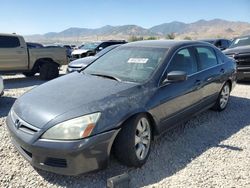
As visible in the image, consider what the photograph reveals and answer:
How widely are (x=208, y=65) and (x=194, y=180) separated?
8.68ft

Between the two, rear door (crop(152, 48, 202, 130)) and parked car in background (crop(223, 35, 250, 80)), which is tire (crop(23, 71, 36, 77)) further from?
rear door (crop(152, 48, 202, 130))

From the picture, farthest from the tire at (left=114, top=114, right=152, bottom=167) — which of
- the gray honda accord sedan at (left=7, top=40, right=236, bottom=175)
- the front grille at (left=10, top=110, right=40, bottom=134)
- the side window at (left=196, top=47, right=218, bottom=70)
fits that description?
the side window at (left=196, top=47, right=218, bottom=70)

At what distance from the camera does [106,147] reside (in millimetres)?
3201

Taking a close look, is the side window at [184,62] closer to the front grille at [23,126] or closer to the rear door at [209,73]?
the rear door at [209,73]

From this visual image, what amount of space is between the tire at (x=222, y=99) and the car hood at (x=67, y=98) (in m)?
2.80

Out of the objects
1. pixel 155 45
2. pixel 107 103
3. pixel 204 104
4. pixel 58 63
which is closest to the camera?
pixel 107 103

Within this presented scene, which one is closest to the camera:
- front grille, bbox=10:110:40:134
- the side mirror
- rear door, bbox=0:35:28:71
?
front grille, bbox=10:110:40:134

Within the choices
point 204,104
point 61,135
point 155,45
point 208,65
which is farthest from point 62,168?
point 208,65

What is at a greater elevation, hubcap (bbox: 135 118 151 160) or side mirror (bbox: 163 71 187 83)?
side mirror (bbox: 163 71 187 83)

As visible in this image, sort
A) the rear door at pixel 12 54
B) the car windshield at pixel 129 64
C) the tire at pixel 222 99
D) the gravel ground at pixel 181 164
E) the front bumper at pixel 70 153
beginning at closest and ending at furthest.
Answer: the front bumper at pixel 70 153
the gravel ground at pixel 181 164
the car windshield at pixel 129 64
the tire at pixel 222 99
the rear door at pixel 12 54

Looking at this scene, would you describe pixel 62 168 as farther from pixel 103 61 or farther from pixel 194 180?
pixel 103 61

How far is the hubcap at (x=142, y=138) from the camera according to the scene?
3.62 m

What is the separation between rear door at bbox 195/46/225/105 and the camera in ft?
16.9

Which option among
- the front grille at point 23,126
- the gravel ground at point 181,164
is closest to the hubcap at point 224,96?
the gravel ground at point 181,164
